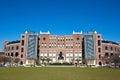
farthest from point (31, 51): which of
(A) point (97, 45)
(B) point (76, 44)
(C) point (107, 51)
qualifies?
(C) point (107, 51)

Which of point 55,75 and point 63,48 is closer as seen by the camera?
point 55,75

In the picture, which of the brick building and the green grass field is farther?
the brick building

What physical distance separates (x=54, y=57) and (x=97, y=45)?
32921 mm

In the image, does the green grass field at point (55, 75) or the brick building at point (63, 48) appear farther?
the brick building at point (63, 48)

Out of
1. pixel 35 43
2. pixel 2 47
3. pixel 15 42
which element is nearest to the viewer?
pixel 35 43

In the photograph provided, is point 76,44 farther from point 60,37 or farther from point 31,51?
point 31,51

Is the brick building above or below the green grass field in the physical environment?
above

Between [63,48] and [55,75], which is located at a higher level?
[63,48]

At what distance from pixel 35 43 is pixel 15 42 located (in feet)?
71.3

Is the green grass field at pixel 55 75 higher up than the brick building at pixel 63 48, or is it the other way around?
the brick building at pixel 63 48

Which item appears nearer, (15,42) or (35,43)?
(35,43)

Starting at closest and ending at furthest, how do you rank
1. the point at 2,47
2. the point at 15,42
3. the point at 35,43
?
the point at 35,43, the point at 15,42, the point at 2,47

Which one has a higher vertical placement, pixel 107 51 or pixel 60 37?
pixel 60 37

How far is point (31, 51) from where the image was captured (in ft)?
449
